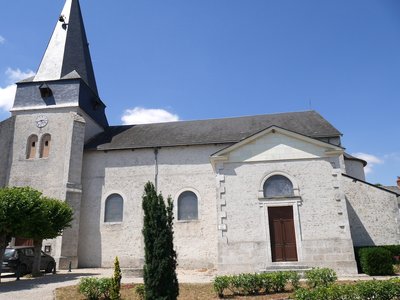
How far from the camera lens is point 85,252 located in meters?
18.5

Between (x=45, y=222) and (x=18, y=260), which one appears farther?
(x=18, y=260)

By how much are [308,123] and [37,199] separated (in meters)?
15.6

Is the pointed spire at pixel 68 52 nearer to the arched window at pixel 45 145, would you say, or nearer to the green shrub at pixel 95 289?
the arched window at pixel 45 145

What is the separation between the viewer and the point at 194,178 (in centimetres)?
1881

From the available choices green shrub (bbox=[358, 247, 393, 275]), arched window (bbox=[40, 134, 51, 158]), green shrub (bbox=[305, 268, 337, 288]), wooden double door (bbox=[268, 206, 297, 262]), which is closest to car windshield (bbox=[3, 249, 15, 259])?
arched window (bbox=[40, 134, 51, 158])

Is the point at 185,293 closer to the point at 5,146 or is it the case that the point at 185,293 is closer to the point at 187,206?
the point at 187,206

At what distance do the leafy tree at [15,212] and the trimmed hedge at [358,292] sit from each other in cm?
1004

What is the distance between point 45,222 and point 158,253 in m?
8.18

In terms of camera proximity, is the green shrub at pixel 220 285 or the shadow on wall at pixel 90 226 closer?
the green shrub at pixel 220 285

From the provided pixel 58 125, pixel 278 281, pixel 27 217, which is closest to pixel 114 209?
pixel 58 125

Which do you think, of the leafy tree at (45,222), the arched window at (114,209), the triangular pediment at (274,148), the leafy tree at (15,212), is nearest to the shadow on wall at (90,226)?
the arched window at (114,209)

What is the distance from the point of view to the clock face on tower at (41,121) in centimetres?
2053

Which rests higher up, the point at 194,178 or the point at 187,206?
the point at 194,178

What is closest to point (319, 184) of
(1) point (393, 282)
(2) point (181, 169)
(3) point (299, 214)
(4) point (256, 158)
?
(3) point (299, 214)
